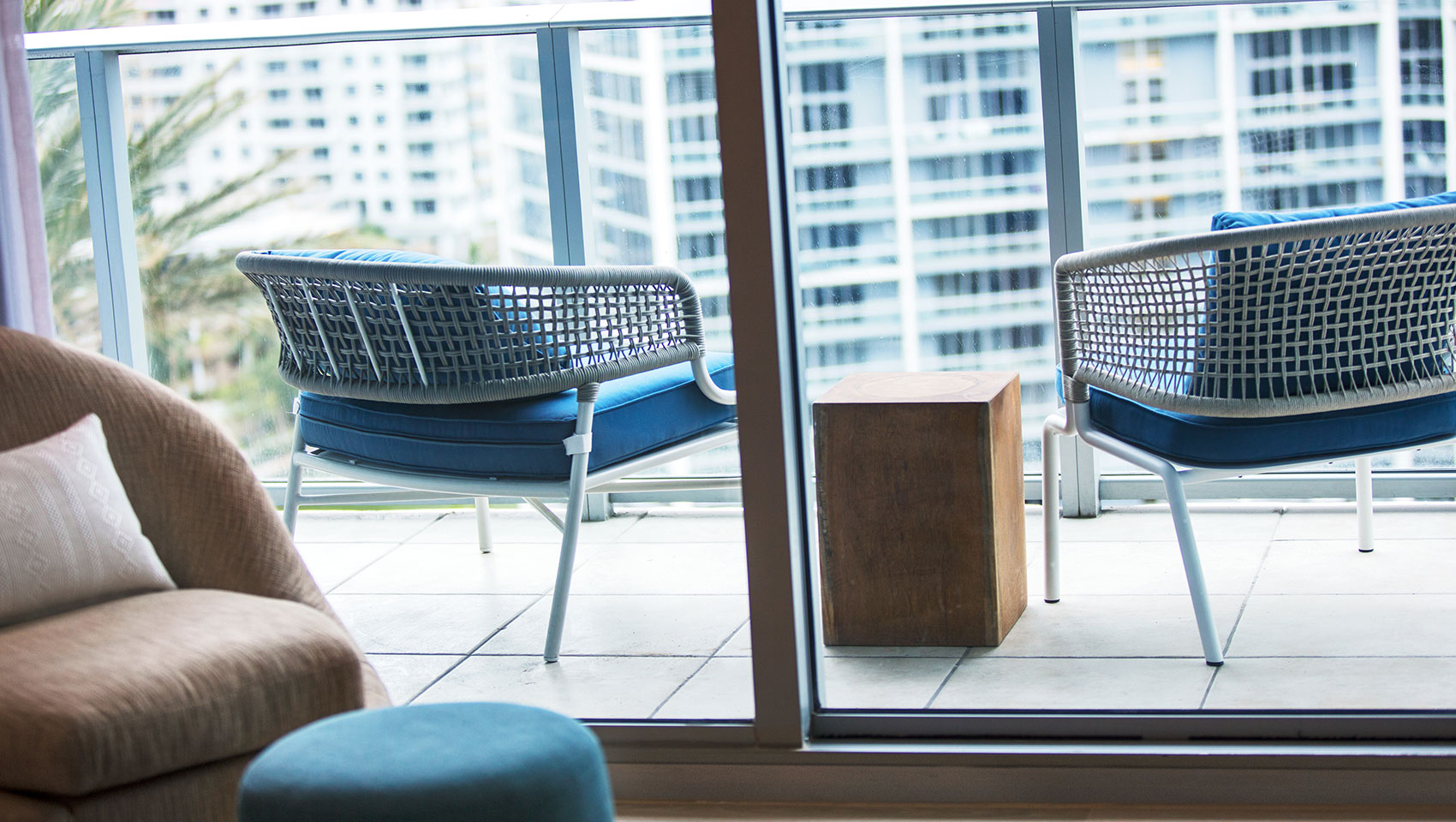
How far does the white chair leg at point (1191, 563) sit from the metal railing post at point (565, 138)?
1.03m

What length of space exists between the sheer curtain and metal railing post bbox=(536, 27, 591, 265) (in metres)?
0.91

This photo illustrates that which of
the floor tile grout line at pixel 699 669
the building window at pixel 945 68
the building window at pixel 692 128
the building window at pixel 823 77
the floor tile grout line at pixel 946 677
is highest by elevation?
the building window at pixel 945 68

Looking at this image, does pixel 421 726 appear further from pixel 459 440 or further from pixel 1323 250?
pixel 1323 250

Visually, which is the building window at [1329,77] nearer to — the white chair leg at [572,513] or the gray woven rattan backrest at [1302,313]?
the gray woven rattan backrest at [1302,313]

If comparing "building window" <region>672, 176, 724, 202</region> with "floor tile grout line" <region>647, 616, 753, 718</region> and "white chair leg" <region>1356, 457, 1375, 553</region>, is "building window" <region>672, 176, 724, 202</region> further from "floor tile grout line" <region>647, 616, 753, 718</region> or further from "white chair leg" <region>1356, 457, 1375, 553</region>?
"white chair leg" <region>1356, 457, 1375, 553</region>

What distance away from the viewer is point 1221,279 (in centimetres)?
242

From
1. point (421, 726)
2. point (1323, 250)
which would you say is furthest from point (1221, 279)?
point (421, 726)

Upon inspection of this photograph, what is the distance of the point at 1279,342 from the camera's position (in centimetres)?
242

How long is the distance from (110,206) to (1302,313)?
6.54 ft

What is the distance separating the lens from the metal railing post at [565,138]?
7.87 feet

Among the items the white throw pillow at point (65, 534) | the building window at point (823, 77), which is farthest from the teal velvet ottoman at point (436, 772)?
the building window at point (823, 77)

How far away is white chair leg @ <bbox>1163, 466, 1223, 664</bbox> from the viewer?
2463 mm

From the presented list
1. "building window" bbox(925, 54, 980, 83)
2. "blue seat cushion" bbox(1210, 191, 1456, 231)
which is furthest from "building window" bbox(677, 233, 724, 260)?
"blue seat cushion" bbox(1210, 191, 1456, 231)

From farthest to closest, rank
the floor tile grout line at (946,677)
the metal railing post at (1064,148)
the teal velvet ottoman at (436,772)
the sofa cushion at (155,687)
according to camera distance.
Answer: the metal railing post at (1064,148) → the floor tile grout line at (946,677) → the sofa cushion at (155,687) → the teal velvet ottoman at (436,772)
